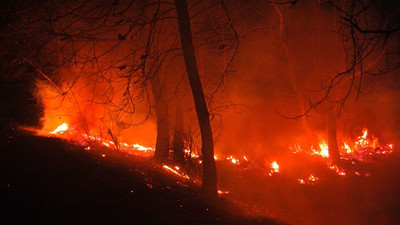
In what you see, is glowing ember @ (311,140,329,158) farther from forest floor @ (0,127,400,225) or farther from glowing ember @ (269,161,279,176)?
glowing ember @ (269,161,279,176)

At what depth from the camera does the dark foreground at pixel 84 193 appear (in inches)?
154

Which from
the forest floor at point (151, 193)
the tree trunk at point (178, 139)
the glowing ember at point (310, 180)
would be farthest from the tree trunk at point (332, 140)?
the tree trunk at point (178, 139)

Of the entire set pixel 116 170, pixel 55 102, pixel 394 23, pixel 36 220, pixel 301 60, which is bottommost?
pixel 36 220

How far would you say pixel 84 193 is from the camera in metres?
4.62

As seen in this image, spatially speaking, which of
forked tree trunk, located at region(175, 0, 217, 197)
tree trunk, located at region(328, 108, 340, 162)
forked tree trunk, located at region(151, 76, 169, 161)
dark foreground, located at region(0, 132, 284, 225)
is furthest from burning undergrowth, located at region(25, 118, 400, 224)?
forked tree trunk, located at region(175, 0, 217, 197)

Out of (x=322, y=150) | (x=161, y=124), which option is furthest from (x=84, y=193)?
(x=322, y=150)

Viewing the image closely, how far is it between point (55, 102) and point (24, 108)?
1.65 meters

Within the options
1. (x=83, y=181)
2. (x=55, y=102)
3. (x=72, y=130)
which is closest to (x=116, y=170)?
(x=83, y=181)

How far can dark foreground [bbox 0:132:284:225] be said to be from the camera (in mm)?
3918

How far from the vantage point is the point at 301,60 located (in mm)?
16438

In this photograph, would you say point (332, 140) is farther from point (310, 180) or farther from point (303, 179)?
point (303, 179)

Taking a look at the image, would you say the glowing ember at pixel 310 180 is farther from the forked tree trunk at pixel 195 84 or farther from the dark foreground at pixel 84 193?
the forked tree trunk at pixel 195 84

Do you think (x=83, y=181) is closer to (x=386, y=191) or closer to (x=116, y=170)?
(x=116, y=170)

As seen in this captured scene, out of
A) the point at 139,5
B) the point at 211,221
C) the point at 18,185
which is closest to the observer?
the point at 18,185
